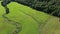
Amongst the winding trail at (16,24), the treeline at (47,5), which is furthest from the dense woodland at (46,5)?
the winding trail at (16,24)

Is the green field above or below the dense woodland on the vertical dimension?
below

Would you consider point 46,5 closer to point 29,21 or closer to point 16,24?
point 29,21

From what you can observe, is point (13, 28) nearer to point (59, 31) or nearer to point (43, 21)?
point (43, 21)

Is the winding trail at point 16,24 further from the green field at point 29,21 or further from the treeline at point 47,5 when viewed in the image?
the treeline at point 47,5

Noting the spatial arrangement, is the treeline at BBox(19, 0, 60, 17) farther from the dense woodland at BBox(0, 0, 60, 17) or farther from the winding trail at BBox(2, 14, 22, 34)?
the winding trail at BBox(2, 14, 22, 34)

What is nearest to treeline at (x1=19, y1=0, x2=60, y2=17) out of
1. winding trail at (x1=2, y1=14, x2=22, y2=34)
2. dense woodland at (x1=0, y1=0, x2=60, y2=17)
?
dense woodland at (x1=0, y1=0, x2=60, y2=17)

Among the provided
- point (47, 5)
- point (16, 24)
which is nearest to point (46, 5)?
point (47, 5)

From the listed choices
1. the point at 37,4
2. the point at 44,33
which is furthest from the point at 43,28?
the point at 37,4
